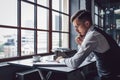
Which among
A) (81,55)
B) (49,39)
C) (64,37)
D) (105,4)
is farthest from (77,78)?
(105,4)

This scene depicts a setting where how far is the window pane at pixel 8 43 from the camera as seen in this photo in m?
2.80

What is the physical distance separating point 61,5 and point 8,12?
7.36ft

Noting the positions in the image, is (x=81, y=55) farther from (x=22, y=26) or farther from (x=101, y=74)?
(x=22, y=26)

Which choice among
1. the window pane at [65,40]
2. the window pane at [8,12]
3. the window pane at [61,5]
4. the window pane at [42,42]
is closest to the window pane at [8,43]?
the window pane at [8,12]

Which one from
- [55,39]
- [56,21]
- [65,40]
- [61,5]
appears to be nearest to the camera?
[55,39]

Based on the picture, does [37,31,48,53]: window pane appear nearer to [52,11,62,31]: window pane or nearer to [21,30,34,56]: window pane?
[21,30,34,56]: window pane

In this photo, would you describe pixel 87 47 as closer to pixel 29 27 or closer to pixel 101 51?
pixel 101 51

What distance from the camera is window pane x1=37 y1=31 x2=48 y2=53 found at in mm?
3785

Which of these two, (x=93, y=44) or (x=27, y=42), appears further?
(x=27, y=42)

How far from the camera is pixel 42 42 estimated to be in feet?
12.9

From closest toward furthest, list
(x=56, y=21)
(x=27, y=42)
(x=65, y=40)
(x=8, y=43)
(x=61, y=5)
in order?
(x=8, y=43) → (x=27, y=42) → (x=56, y=21) → (x=61, y=5) → (x=65, y=40)

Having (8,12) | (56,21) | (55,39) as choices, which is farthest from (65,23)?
(8,12)

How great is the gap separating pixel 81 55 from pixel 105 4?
550 cm

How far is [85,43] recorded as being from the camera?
1707 millimetres
